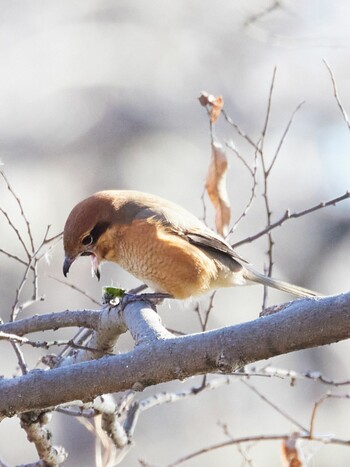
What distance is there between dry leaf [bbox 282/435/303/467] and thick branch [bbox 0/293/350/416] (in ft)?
3.28

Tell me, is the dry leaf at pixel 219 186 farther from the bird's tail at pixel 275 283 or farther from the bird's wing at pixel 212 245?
the bird's tail at pixel 275 283

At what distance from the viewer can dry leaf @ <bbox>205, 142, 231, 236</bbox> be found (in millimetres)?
3676

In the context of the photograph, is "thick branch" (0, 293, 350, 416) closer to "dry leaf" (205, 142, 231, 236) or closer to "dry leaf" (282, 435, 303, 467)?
"dry leaf" (282, 435, 303, 467)

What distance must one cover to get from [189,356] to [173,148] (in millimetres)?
8093

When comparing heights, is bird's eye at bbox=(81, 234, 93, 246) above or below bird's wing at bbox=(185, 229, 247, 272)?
below

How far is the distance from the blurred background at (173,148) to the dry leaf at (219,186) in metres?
2.87

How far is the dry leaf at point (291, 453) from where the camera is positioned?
287cm

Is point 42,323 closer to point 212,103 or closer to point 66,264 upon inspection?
point 66,264

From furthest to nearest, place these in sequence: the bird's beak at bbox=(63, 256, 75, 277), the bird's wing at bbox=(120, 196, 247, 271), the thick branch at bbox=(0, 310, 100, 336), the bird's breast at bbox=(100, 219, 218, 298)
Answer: the bird's wing at bbox=(120, 196, 247, 271) → the bird's breast at bbox=(100, 219, 218, 298) → the bird's beak at bbox=(63, 256, 75, 277) → the thick branch at bbox=(0, 310, 100, 336)

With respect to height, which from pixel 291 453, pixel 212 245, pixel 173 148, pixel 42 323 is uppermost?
pixel 173 148

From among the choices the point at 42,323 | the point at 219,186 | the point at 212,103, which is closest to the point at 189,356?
the point at 42,323

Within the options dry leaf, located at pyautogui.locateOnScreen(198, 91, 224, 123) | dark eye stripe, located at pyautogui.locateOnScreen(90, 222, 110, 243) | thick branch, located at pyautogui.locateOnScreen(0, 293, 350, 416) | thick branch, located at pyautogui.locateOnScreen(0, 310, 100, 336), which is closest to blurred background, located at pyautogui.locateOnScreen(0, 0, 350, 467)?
dry leaf, located at pyautogui.locateOnScreen(198, 91, 224, 123)

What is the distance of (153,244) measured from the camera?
12.1 ft

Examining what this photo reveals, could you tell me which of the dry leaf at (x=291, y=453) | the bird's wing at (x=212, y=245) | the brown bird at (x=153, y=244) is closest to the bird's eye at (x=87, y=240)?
the brown bird at (x=153, y=244)
